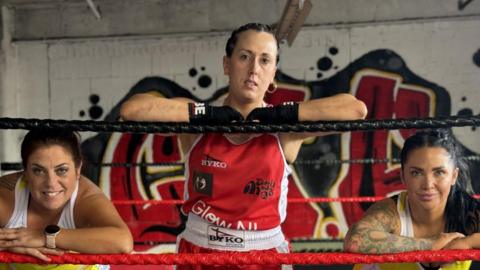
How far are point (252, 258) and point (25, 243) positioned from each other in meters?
0.56

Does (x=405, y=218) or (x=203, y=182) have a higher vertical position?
(x=203, y=182)

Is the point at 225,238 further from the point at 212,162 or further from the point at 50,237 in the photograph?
the point at 50,237

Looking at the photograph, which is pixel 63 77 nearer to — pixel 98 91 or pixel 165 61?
pixel 98 91

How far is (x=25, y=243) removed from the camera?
1.08m

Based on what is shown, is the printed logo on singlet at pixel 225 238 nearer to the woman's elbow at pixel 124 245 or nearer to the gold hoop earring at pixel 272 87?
the woman's elbow at pixel 124 245

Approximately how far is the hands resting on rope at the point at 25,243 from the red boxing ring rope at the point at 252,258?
0.01 m

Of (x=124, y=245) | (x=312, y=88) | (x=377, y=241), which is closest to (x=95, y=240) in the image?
(x=124, y=245)

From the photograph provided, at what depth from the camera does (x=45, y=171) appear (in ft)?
4.33

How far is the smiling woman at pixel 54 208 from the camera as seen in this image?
3.62 feet

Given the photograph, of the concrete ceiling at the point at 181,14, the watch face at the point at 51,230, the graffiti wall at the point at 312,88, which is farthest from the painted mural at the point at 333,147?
the watch face at the point at 51,230

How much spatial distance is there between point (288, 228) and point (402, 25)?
2.31m

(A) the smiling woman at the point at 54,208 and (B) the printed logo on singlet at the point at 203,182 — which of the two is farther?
(B) the printed logo on singlet at the point at 203,182


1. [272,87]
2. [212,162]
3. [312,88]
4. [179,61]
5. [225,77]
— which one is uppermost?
[179,61]

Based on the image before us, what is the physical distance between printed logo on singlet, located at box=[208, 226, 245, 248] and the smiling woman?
0.29 meters
